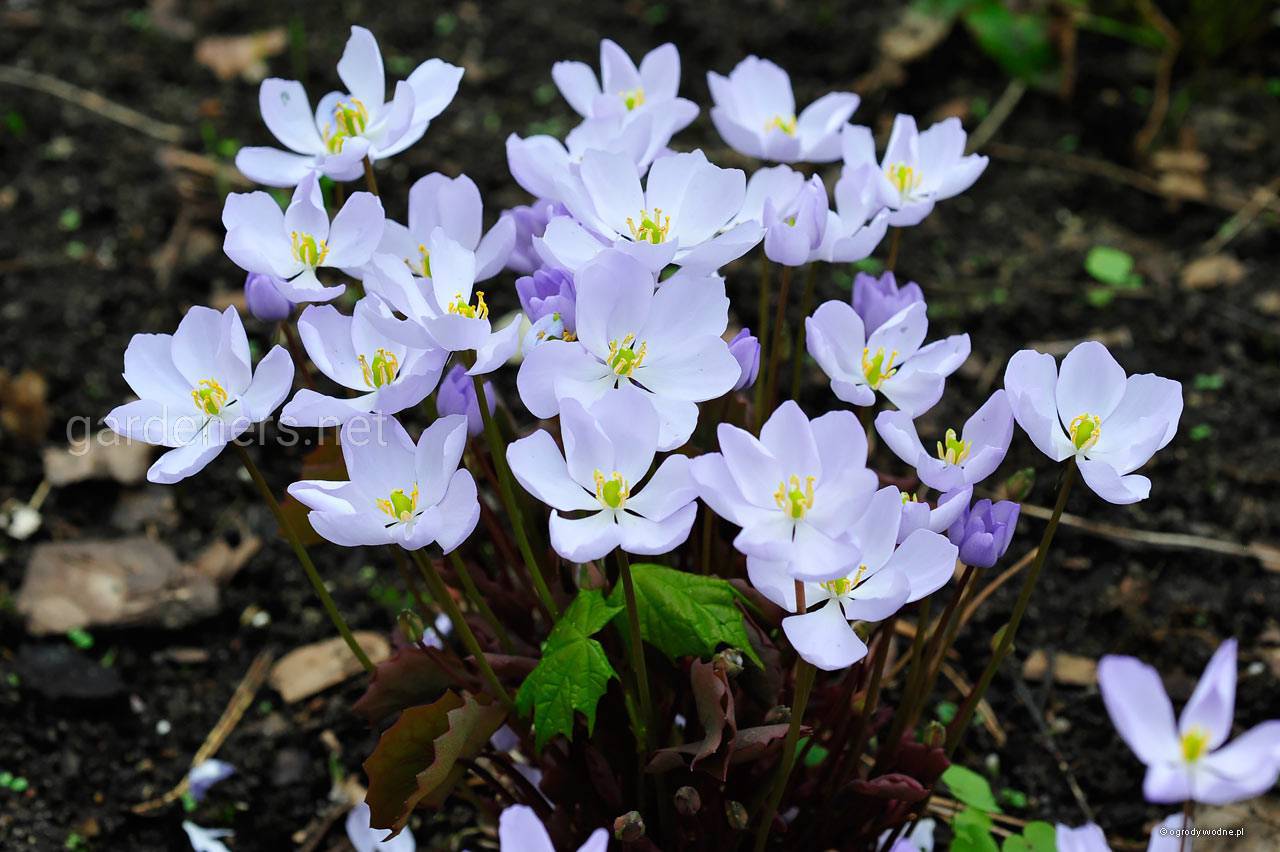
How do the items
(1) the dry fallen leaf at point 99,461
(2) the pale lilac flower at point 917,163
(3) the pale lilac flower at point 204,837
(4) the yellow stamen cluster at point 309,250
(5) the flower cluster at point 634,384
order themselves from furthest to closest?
(1) the dry fallen leaf at point 99,461
(3) the pale lilac flower at point 204,837
(2) the pale lilac flower at point 917,163
(4) the yellow stamen cluster at point 309,250
(5) the flower cluster at point 634,384

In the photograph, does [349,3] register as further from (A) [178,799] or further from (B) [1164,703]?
(B) [1164,703]

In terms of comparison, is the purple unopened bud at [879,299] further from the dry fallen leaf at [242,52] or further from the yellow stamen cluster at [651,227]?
the dry fallen leaf at [242,52]

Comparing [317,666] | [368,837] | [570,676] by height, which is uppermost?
[570,676]

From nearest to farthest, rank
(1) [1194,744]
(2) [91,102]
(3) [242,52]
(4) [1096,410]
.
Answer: (1) [1194,744] < (4) [1096,410] < (2) [91,102] < (3) [242,52]

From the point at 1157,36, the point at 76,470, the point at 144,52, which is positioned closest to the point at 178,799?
the point at 76,470

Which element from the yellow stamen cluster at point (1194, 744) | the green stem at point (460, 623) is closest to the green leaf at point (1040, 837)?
the yellow stamen cluster at point (1194, 744)

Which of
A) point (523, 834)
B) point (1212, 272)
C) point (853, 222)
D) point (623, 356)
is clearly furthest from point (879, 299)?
point (1212, 272)

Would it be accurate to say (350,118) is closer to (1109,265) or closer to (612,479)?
(612,479)

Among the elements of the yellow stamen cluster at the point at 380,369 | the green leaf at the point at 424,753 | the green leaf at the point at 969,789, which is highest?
the yellow stamen cluster at the point at 380,369
